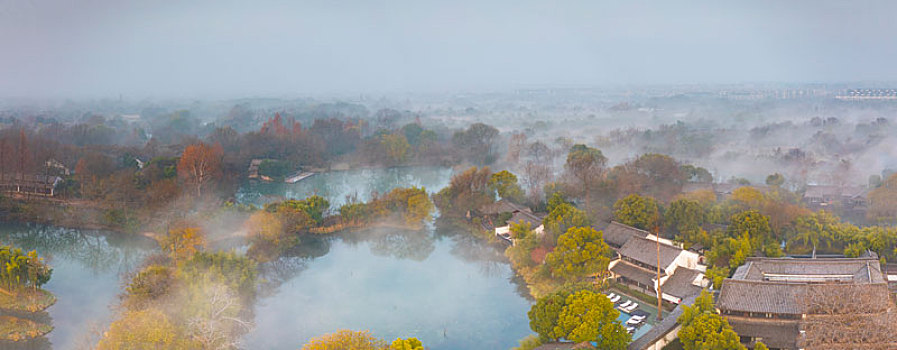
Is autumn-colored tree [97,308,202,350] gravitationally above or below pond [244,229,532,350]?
above

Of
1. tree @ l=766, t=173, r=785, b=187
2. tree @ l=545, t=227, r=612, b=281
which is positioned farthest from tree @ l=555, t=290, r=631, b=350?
tree @ l=766, t=173, r=785, b=187

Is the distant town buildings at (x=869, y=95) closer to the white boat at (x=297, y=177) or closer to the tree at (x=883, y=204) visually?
the tree at (x=883, y=204)

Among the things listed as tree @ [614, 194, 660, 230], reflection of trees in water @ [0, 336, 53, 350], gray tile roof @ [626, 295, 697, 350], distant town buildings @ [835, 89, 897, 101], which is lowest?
reflection of trees in water @ [0, 336, 53, 350]

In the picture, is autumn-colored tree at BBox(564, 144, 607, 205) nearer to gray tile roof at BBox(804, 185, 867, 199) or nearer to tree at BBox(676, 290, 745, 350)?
gray tile roof at BBox(804, 185, 867, 199)

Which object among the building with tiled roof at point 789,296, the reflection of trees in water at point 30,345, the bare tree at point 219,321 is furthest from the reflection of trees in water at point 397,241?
the building with tiled roof at point 789,296

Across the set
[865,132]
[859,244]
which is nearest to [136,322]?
[859,244]

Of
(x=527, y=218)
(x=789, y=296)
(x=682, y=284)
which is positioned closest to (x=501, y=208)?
(x=527, y=218)
